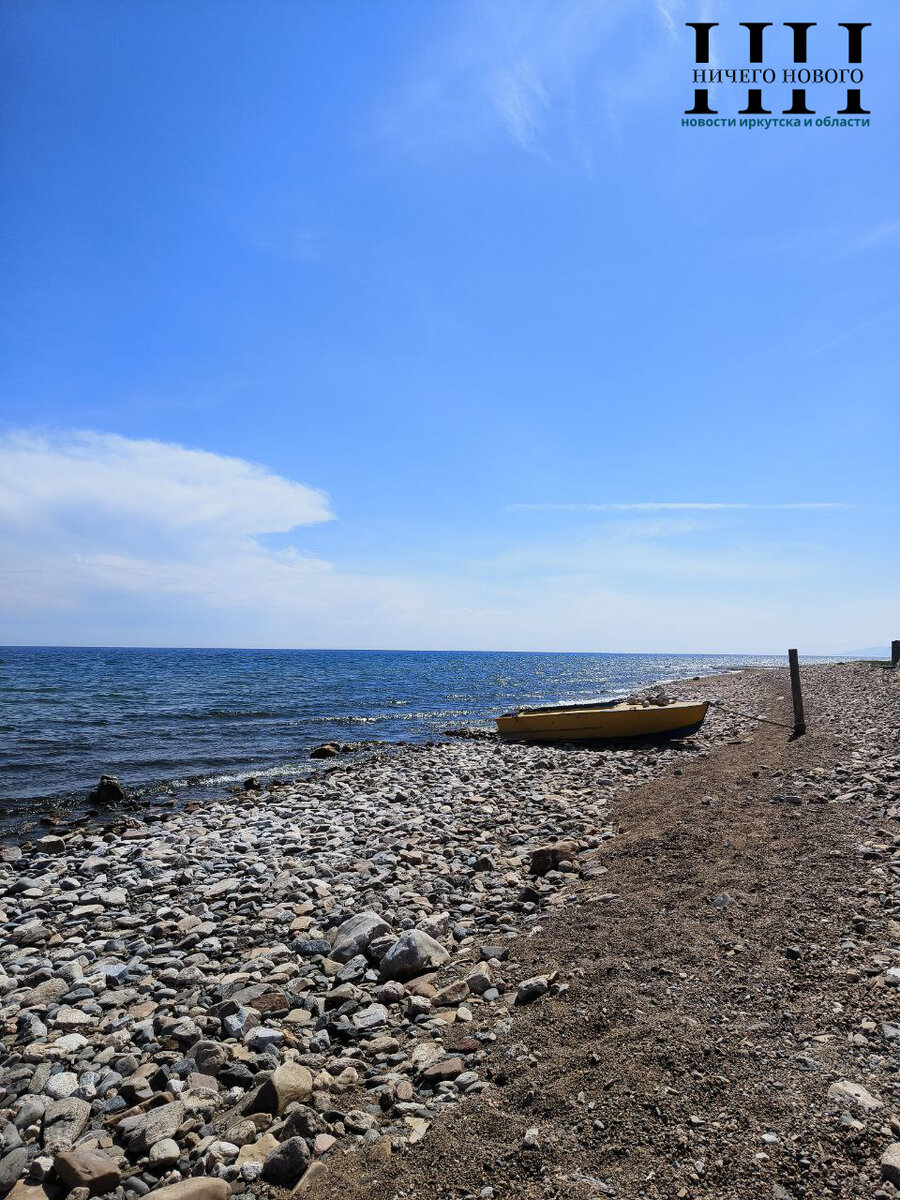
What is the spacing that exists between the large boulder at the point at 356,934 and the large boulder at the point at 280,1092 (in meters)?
1.91

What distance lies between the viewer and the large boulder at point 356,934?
20.3ft

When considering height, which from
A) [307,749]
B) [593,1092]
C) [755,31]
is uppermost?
[755,31]

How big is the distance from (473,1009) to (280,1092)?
1.61m

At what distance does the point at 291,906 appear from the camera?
25.0 ft

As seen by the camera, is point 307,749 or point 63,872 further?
point 307,749

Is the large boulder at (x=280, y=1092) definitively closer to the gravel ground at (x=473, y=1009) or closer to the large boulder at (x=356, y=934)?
the gravel ground at (x=473, y=1009)

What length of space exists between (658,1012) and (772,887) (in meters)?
2.59

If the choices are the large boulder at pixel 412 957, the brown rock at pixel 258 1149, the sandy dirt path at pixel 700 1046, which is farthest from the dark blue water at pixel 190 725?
the sandy dirt path at pixel 700 1046

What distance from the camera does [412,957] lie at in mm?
5855

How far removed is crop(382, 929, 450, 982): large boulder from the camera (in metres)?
5.80

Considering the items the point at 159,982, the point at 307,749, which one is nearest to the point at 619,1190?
the point at 159,982

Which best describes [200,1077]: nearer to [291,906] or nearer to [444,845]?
[291,906]

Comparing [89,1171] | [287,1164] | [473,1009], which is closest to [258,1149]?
[287,1164]

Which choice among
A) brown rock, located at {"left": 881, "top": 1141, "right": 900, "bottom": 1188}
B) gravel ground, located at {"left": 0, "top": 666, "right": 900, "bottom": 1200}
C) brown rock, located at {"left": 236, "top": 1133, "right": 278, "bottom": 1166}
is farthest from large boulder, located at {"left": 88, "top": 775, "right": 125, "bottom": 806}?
brown rock, located at {"left": 881, "top": 1141, "right": 900, "bottom": 1188}
